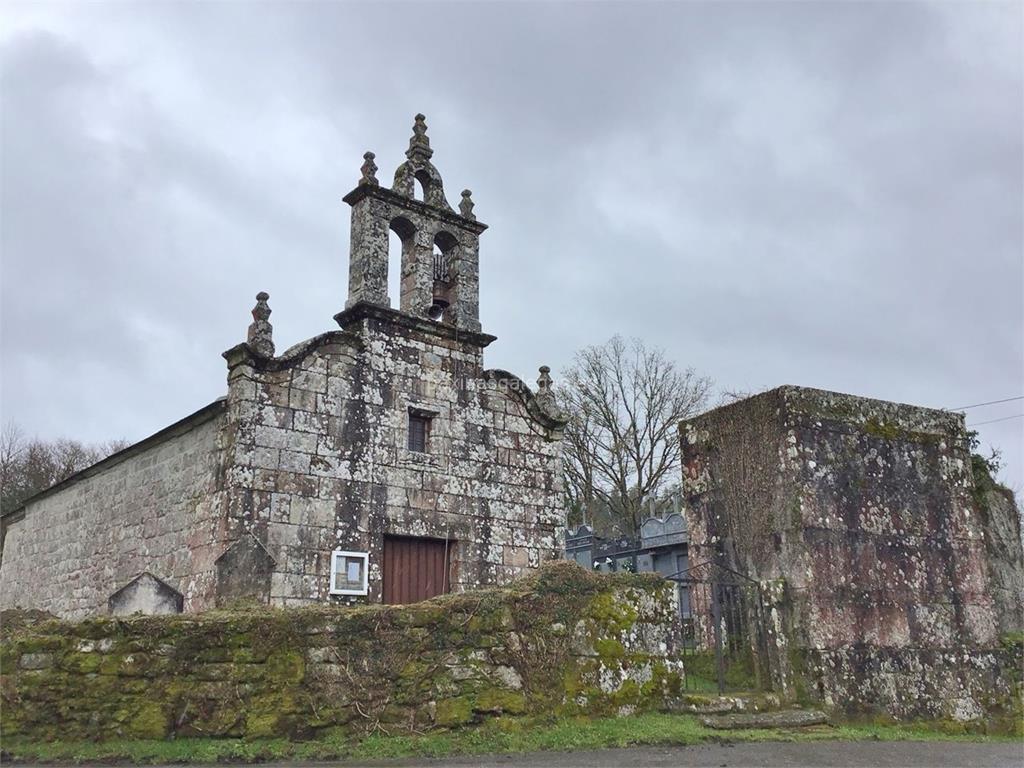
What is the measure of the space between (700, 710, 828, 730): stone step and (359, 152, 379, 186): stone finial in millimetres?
9557

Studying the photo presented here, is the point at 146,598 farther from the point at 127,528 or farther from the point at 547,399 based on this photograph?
the point at 547,399

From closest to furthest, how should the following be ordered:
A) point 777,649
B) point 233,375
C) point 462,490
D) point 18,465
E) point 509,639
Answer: point 509,639 → point 777,649 → point 233,375 → point 462,490 → point 18,465

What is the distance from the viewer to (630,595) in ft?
24.9

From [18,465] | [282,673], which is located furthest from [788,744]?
[18,465]

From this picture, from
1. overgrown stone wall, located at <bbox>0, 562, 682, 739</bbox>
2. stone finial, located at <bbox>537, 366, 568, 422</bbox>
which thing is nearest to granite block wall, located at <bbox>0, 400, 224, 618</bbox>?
overgrown stone wall, located at <bbox>0, 562, 682, 739</bbox>

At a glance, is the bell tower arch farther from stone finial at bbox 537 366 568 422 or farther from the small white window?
the small white window

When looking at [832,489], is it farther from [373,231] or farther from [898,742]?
[373,231]

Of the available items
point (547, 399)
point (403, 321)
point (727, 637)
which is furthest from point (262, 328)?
point (727, 637)

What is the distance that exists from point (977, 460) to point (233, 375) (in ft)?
34.4

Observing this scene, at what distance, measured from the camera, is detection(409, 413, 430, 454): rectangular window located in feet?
42.0

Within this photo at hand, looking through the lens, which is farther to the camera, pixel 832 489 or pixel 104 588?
pixel 104 588

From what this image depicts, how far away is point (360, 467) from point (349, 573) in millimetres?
1495

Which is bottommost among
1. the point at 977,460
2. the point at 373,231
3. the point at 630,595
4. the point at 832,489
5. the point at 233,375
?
the point at 630,595

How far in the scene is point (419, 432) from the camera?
42.4 feet
